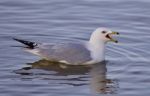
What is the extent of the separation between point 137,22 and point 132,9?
877mm

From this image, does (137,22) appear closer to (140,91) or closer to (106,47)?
(106,47)

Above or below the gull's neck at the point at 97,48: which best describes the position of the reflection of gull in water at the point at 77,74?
below

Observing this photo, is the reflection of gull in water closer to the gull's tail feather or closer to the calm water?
the calm water

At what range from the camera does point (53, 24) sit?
47.3 feet

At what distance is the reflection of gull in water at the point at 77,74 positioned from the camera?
11.6 meters

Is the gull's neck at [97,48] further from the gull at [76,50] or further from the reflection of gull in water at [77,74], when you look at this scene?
the reflection of gull in water at [77,74]

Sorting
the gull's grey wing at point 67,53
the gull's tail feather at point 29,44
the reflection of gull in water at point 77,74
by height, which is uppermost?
the gull's tail feather at point 29,44

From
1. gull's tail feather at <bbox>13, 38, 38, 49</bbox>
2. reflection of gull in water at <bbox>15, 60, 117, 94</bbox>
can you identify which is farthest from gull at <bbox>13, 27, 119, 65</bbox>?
reflection of gull in water at <bbox>15, 60, 117, 94</bbox>

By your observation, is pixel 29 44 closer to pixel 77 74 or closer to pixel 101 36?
pixel 77 74

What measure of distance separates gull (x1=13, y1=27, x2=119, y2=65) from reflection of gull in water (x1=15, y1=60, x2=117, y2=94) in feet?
0.35

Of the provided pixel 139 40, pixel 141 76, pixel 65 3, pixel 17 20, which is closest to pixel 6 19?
pixel 17 20

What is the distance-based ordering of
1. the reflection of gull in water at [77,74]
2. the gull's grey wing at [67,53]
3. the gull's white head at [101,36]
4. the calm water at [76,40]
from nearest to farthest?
1. the calm water at [76,40]
2. the reflection of gull in water at [77,74]
3. the gull's grey wing at [67,53]
4. the gull's white head at [101,36]

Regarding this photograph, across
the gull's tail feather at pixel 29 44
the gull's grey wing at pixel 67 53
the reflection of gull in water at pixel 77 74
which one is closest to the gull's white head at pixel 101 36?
the gull's grey wing at pixel 67 53

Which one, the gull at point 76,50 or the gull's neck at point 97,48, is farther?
the gull's neck at point 97,48
